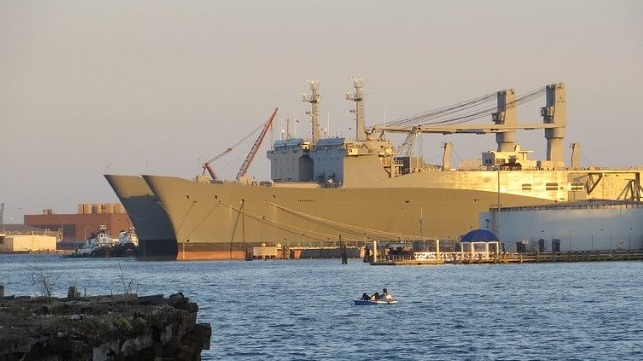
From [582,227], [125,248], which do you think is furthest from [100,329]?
[125,248]

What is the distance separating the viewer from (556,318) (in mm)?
40906

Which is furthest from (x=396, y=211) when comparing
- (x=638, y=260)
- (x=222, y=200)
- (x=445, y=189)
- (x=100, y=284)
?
(x=100, y=284)

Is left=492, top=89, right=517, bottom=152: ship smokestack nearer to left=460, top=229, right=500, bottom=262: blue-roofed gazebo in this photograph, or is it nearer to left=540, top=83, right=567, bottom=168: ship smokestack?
left=540, top=83, right=567, bottom=168: ship smokestack

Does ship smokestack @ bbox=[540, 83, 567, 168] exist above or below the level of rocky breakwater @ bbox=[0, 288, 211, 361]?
above

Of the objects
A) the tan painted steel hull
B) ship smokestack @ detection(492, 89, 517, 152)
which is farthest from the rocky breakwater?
ship smokestack @ detection(492, 89, 517, 152)

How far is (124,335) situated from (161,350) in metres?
2.17

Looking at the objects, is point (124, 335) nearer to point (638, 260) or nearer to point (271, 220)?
point (638, 260)

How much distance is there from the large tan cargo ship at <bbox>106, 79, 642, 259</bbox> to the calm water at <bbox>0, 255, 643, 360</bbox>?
29473 mm

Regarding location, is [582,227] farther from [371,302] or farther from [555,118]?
[371,302]

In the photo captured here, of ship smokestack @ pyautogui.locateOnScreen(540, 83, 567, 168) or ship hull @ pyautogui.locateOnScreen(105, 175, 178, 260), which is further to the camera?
ship smokestack @ pyautogui.locateOnScreen(540, 83, 567, 168)

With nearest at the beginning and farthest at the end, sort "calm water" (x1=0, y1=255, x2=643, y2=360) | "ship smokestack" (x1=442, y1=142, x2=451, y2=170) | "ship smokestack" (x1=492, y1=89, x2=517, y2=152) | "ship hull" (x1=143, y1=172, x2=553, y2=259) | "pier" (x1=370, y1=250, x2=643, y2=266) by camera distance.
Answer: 1. "calm water" (x1=0, y1=255, x2=643, y2=360)
2. "pier" (x1=370, y1=250, x2=643, y2=266)
3. "ship hull" (x1=143, y1=172, x2=553, y2=259)
4. "ship smokestack" (x1=442, y1=142, x2=451, y2=170)
5. "ship smokestack" (x1=492, y1=89, x2=517, y2=152)

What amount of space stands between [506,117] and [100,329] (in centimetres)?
10936

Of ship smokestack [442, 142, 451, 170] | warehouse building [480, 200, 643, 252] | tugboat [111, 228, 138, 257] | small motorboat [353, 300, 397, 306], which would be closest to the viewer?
small motorboat [353, 300, 397, 306]

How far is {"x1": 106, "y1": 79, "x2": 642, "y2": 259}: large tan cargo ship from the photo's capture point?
349 feet
